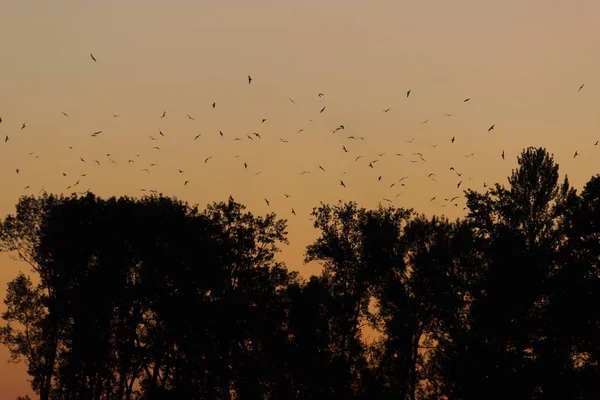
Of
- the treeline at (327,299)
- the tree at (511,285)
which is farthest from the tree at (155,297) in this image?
the tree at (511,285)

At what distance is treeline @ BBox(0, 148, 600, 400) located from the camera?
6116 cm

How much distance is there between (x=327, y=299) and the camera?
225 feet

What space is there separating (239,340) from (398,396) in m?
12.7

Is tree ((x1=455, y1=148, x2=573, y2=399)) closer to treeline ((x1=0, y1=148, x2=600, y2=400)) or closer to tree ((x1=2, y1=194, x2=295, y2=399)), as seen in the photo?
treeline ((x1=0, y1=148, x2=600, y2=400))

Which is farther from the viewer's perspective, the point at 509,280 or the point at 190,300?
the point at 190,300

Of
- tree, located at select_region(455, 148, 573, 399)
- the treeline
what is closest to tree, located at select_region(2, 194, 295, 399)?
the treeline

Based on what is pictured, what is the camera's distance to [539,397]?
191 ft

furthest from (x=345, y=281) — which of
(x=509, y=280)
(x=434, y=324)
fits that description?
(x=509, y=280)

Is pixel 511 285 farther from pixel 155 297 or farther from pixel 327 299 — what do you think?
pixel 155 297

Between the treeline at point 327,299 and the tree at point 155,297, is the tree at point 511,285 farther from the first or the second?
the tree at point 155,297

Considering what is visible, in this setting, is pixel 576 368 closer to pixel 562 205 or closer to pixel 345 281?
pixel 562 205

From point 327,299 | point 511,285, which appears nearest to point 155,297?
point 327,299

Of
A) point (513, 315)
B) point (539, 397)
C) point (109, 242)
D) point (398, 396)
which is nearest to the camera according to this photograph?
point (539, 397)

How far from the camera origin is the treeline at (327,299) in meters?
61.2
